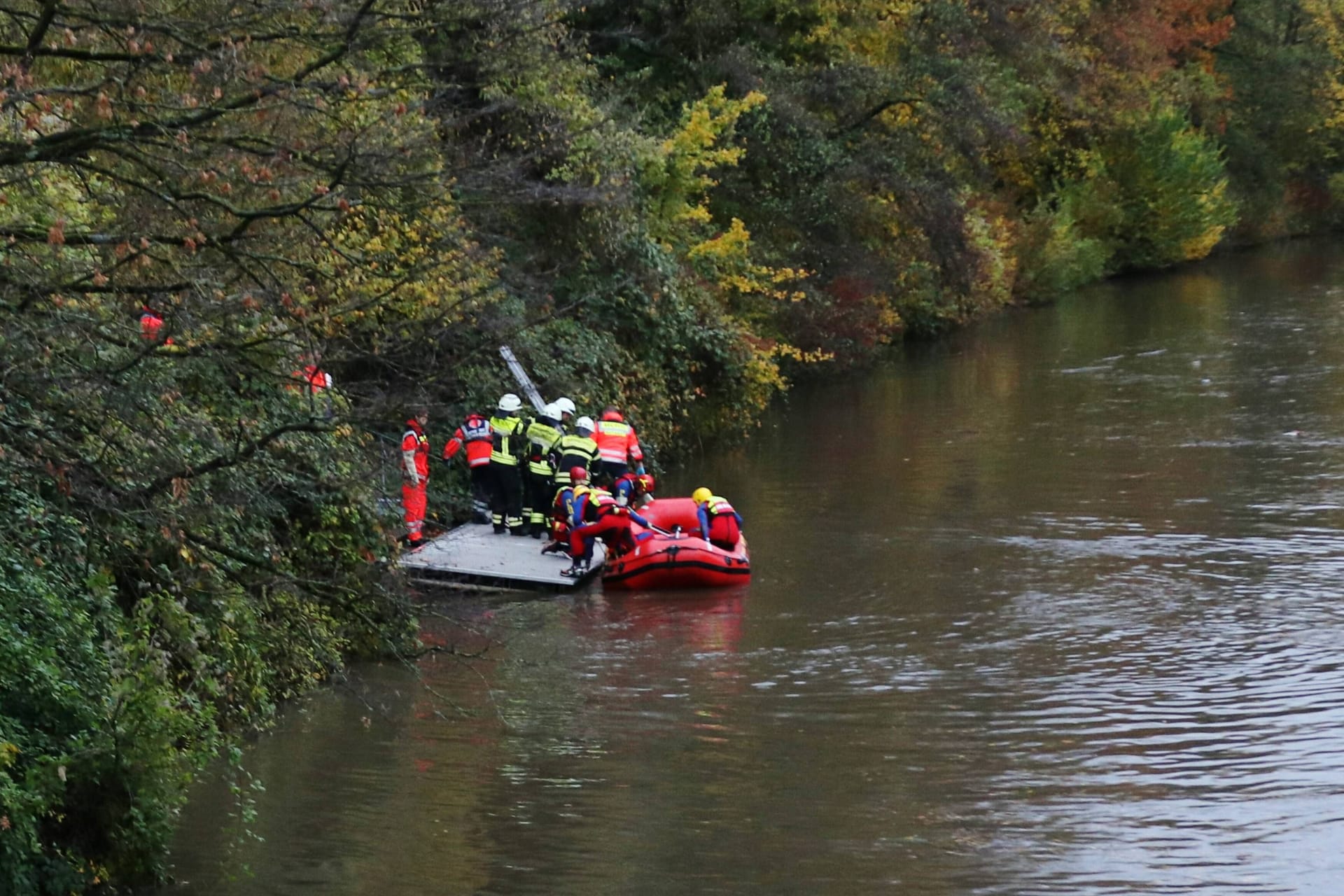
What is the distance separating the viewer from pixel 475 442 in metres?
18.7

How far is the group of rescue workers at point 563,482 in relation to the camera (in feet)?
57.2

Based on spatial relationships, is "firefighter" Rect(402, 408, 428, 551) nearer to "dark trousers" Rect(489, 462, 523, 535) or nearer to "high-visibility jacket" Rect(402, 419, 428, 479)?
"high-visibility jacket" Rect(402, 419, 428, 479)

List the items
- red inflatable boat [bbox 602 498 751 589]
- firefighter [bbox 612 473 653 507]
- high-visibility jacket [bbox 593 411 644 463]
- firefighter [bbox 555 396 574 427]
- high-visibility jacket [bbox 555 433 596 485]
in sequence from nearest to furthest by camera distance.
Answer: red inflatable boat [bbox 602 498 751 589] < firefighter [bbox 612 473 653 507] < high-visibility jacket [bbox 555 433 596 485] < high-visibility jacket [bbox 593 411 644 463] < firefighter [bbox 555 396 574 427]

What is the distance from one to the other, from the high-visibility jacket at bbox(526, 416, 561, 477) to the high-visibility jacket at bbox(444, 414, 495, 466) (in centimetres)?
44

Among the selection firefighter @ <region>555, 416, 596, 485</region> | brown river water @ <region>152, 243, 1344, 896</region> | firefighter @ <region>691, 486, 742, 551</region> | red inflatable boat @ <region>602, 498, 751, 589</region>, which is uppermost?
firefighter @ <region>555, 416, 596, 485</region>

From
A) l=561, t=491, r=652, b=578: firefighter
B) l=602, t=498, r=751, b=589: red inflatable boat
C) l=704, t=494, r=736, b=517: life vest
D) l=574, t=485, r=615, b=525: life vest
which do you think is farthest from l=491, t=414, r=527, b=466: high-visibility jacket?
l=704, t=494, r=736, b=517: life vest

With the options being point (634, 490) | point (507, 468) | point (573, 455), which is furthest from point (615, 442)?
point (507, 468)

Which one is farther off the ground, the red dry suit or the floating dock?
the red dry suit

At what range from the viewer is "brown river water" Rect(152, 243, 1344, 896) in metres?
9.24

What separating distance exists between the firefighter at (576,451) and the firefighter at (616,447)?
Answer: 0.27m

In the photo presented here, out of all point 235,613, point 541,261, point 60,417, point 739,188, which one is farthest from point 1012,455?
point 60,417

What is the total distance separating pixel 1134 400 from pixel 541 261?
11091 mm

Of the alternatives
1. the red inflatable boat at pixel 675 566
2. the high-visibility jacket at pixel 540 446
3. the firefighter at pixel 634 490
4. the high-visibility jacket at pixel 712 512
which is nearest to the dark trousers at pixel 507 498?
the high-visibility jacket at pixel 540 446

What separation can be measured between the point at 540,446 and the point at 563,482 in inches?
30.6
